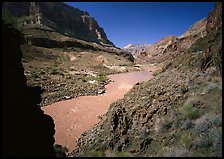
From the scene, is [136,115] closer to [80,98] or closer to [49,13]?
[80,98]

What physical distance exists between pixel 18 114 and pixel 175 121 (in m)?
5.99

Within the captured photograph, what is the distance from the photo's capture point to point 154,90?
13.8m

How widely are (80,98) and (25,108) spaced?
1589 centimetres

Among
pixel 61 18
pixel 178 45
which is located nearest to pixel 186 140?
pixel 178 45

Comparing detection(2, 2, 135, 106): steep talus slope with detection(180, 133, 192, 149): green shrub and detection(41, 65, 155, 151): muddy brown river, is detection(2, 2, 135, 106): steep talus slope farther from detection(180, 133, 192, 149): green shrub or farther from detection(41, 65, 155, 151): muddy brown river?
detection(180, 133, 192, 149): green shrub

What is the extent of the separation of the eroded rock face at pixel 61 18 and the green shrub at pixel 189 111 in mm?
91732

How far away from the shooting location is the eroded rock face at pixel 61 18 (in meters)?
109

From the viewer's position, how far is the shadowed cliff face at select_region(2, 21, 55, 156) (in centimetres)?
654

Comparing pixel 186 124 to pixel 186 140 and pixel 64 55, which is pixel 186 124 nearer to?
pixel 186 140

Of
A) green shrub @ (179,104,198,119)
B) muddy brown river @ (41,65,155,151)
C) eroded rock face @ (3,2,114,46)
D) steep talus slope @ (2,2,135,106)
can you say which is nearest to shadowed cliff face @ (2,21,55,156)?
steep talus slope @ (2,2,135,106)

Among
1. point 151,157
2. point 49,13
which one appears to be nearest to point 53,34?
point 49,13

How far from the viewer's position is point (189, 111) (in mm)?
9500

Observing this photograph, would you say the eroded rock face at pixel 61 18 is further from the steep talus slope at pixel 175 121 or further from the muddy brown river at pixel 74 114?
the steep talus slope at pixel 175 121

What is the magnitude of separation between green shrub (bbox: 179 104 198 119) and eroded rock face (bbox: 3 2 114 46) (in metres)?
91.7
